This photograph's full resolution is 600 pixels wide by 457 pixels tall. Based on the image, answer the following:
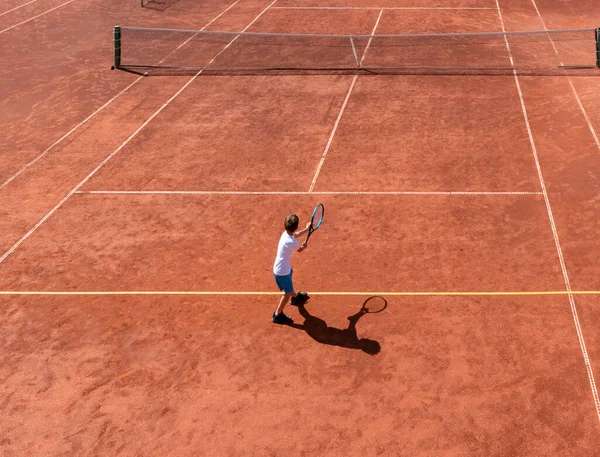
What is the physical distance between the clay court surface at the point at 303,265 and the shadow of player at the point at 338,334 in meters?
0.03

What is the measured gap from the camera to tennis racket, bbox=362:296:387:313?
1039 centimetres

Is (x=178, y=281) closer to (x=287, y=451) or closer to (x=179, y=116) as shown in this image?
(x=287, y=451)

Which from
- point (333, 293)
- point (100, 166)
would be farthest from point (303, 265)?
point (100, 166)

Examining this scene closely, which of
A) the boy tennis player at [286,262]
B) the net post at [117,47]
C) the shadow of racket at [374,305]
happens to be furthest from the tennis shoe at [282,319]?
the net post at [117,47]

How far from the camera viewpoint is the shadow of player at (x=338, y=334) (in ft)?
31.7

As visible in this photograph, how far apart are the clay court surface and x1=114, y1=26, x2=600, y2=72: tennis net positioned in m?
1.13

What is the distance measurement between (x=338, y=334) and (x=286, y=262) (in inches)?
48.1

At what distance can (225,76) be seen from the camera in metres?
20.5

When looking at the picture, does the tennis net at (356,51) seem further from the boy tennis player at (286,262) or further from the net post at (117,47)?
the boy tennis player at (286,262)

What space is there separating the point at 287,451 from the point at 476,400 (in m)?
2.37

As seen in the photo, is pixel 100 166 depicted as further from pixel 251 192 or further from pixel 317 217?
pixel 317 217

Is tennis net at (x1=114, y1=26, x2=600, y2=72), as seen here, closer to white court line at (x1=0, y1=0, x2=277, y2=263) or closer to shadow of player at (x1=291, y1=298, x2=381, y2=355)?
white court line at (x1=0, y1=0, x2=277, y2=263)

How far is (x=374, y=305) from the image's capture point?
10.5m

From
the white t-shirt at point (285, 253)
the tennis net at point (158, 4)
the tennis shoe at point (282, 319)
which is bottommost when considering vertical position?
the tennis shoe at point (282, 319)
